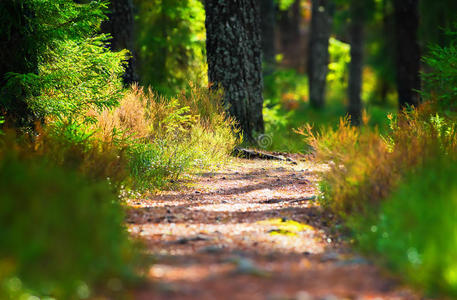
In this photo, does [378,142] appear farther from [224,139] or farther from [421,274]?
[224,139]

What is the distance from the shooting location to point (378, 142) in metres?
4.39

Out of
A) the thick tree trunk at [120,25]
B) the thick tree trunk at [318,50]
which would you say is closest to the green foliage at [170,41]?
the thick tree trunk at [120,25]

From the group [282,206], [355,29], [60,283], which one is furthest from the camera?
[355,29]

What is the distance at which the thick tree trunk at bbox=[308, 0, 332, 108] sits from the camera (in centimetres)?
1778

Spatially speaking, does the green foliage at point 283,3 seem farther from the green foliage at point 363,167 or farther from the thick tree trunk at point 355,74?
the green foliage at point 363,167

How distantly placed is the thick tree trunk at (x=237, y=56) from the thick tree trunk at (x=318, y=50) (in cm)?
871

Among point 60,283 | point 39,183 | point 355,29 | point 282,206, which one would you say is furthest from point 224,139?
point 355,29

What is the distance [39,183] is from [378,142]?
113 inches

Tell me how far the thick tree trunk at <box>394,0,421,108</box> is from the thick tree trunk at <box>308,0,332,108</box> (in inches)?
212

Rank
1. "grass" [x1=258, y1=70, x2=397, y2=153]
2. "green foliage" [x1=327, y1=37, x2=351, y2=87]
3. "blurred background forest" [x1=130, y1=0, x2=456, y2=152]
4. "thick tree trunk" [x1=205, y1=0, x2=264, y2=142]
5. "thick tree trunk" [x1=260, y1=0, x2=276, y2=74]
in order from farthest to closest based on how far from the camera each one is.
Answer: "green foliage" [x1=327, y1=37, x2=351, y2=87] → "thick tree trunk" [x1=260, y1=0, x2=276, y2=74] → "blurred background forest" [x1=130, y1=0, x2=456, y2=152] → "grass" [x1=258, y1=70, x2=397, y2=153] → "thick tree trunk" [x1=205, y1=0, x2=264, y2=142]

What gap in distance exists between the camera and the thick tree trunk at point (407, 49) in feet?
39.3

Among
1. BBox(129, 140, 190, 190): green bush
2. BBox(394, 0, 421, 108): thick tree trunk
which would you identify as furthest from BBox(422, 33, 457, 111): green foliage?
BBox(394, 0, 421, 108): thick tree trunk

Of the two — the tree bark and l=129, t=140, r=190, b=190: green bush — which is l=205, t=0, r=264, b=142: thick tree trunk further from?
the tree bark

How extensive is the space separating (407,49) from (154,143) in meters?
7.81
